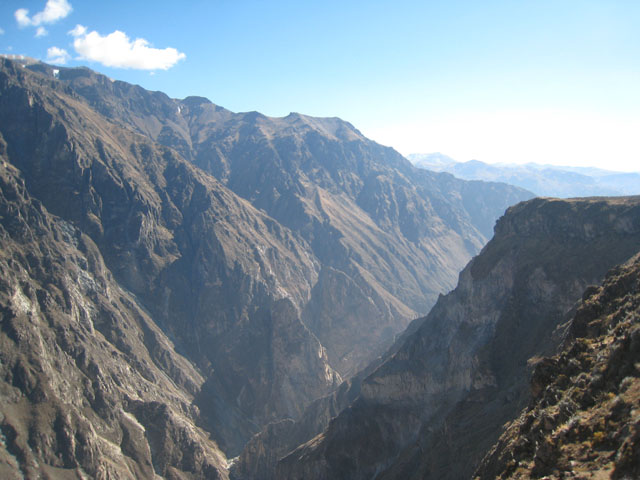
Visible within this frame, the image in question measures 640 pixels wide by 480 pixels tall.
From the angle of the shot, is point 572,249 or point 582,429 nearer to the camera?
point 582,429

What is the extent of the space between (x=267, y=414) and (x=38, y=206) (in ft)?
→ 403

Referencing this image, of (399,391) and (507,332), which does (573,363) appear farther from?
(399,391)

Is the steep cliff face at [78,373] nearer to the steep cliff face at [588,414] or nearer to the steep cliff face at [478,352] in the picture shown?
the steep cliff face at [478,352]

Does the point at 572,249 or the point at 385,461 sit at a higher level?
the point at 572,249

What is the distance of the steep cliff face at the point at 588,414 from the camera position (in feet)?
53.5

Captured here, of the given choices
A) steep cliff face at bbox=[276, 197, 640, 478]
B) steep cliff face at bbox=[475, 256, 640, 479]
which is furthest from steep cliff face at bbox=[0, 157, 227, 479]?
steep cliff face at bbox=[475, 256, 640, 479]

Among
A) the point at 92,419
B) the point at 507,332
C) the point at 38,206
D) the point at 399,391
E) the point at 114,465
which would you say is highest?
the point at 38,206

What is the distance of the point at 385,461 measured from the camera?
8988 centimetres

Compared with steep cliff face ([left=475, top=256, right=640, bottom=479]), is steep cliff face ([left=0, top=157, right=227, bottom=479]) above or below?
below

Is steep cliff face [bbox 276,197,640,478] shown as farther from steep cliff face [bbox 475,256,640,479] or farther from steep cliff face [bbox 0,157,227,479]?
steep cliff face [bbox 0,157,227,479]

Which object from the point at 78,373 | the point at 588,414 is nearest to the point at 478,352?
the point at 588,414

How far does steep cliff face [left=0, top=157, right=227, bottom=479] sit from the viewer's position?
12194 centimetres

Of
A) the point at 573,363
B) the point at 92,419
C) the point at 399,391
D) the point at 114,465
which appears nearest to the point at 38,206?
the point at 92,419

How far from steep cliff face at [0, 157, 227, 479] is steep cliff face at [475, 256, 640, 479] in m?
126
